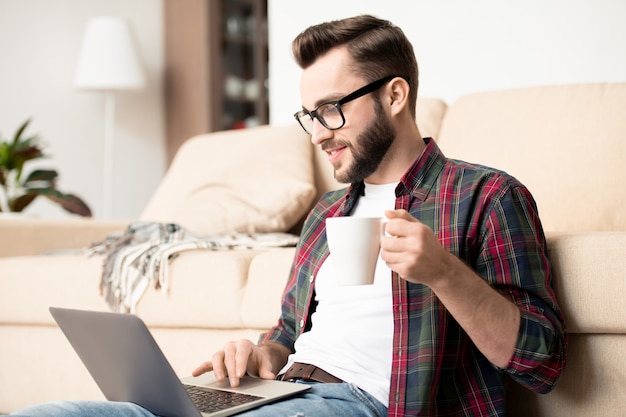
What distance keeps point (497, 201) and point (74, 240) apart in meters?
1.87

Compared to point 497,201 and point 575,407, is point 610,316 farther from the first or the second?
point 497,201

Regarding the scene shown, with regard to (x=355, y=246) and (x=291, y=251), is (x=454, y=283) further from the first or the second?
(x=291, y=251)

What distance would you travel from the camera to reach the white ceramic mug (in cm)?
97

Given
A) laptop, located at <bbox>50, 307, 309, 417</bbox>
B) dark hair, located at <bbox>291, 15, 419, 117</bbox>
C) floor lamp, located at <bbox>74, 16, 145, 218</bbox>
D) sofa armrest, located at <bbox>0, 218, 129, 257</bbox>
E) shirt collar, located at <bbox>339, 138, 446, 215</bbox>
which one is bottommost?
sofa armrest, located at <bbox>0, 218, 129, 257</bbox>

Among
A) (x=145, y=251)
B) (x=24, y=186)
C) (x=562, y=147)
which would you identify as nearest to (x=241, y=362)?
(x=145, y=251)

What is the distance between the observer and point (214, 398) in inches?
44.5

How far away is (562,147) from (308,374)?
1.06 metres

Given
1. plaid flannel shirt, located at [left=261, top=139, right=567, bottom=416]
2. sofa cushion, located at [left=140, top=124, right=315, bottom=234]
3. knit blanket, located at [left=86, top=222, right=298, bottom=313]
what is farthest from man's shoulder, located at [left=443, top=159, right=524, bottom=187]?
sofa cushion, located at [left=140, top=124, right=315, bottom=234]

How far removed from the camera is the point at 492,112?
7.22ft

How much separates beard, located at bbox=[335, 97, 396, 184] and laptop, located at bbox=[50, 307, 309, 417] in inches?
13.7

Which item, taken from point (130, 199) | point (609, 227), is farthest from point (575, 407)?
point (130, 199)

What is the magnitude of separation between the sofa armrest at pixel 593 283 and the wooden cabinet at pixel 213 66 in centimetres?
385

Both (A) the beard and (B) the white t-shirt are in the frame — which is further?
(A) the beard

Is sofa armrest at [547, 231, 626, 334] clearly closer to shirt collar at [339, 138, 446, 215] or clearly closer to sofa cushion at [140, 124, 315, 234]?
shirt collar at [339, 138, 446, 215]
